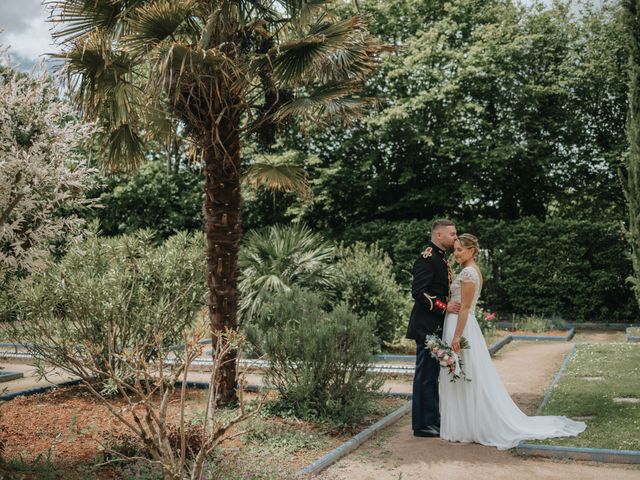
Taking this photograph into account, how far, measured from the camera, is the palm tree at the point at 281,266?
13242mm

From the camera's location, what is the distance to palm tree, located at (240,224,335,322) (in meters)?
13.2

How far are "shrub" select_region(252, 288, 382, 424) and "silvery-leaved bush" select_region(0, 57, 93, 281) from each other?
2816 millimetres

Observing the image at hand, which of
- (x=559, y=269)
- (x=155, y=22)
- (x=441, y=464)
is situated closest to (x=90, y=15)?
(x=155, y=22)

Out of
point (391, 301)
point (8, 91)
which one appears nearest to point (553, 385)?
point (391, 301)

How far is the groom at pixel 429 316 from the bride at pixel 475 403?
16cm

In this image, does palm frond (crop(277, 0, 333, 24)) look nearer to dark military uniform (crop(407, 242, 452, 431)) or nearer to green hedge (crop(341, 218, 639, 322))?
dark military uniform (crop(407, 242, 452, 431))

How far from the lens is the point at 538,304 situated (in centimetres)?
1822

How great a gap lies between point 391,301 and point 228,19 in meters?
6.84

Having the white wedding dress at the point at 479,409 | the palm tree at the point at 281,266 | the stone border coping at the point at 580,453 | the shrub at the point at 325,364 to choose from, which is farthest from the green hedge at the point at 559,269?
the stone border coping at the point at 580,453

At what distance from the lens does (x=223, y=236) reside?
8195 mm

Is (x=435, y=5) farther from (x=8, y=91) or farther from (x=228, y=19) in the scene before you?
(x=8, y=91)

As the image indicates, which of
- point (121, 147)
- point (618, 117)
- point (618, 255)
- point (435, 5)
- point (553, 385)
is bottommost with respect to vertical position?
point (553, 385)

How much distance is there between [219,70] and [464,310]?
4.04m

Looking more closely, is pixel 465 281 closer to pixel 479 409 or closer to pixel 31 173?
pixel 479 409
